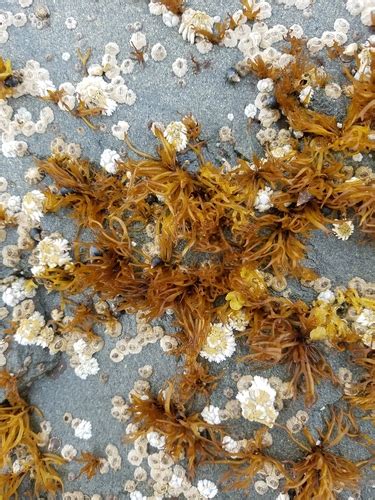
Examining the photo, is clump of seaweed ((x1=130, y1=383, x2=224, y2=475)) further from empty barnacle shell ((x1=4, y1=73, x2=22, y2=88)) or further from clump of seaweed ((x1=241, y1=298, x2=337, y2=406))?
empty barnacle shell ((x1=4, y1=73, x2=22, y2=88))

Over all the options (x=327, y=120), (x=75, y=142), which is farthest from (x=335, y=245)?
(x=75, y=142)

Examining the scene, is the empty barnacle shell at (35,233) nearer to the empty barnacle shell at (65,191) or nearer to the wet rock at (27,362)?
the empty barnacle shell at (65,191)

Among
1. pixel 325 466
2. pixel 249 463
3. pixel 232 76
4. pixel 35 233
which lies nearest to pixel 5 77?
pixel 35 233

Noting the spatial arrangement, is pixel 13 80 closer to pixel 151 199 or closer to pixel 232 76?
pixel 151 199

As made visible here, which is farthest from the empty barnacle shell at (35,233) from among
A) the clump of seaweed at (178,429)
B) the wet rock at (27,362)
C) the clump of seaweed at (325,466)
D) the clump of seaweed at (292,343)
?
the clump of seaweed at (325,466)

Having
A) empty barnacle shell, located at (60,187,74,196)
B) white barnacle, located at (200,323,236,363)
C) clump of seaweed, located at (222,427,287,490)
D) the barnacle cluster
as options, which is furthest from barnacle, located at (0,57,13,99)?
clump of seaweed, located at (222,427,287,490)

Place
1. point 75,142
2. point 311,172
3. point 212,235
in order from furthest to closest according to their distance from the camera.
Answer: point 75,142 < point 212,235 < point 311,172

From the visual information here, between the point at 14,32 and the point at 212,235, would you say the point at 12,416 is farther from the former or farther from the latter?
the point at 14,32

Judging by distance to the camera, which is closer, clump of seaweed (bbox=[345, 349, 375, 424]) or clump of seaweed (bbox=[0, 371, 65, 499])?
clump of seaweed (bbox=[345, 349, 375, 424])
